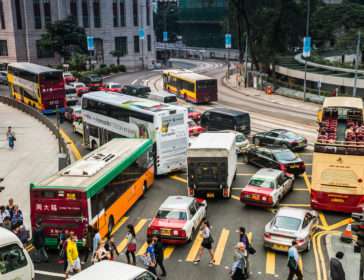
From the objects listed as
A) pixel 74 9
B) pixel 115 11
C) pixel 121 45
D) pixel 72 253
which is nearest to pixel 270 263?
pixel 72 253

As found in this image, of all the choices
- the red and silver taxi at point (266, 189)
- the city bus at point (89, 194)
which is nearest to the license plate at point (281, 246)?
the red and silver taxi at point (266, 189)

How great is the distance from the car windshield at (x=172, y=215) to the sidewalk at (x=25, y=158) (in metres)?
6.38

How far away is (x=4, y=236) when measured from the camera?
1342 centimetres

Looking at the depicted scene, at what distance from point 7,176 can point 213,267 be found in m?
17.2

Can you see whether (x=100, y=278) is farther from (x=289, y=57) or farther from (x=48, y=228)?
(x=289, y=57)

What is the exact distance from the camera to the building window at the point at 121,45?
93500 millimetres

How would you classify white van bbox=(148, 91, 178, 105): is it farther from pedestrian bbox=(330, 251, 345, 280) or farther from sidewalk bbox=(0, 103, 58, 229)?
pedestrian bbox=(330, 251, 345, 280)

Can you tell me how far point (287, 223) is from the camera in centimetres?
1791

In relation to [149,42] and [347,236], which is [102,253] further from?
[149,42]

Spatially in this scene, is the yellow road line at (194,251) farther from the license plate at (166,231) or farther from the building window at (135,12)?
the building window at (135,12)

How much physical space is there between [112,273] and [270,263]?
25.2 feet

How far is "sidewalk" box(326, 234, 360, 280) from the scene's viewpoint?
1627cm

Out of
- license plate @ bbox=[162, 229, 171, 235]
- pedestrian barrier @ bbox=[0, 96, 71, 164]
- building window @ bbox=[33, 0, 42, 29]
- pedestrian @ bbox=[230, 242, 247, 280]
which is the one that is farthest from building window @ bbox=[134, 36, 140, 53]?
pedestrian @ bbox=[230, 242, 247, 280]

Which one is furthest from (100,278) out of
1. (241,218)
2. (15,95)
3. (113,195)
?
(15,95)
